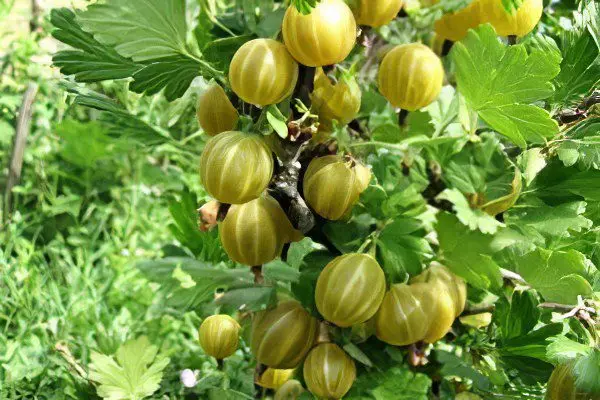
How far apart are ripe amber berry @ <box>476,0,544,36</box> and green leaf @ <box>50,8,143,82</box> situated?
0.86 feet

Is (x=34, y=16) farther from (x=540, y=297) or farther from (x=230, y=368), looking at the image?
(x=540, y=297)

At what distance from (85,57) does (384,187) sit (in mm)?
238

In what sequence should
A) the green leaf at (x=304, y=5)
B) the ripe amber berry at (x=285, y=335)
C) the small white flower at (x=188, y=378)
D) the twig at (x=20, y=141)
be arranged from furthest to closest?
the twig at (x=20, y=141) < the small white flower at (x=188, y=378) < the ripe amber berry at (x=285, y=335) < the green leaf at (x=304, y=5)

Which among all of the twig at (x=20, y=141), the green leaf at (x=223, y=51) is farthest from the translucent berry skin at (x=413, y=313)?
the twig at (x=20, y=141)

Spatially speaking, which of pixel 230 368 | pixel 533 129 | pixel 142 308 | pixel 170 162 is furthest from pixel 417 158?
pixel 170 162

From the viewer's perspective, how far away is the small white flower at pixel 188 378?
75 centimetres

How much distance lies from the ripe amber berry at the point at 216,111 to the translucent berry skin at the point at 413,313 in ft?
0.55

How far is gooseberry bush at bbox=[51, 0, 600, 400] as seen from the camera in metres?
0.47

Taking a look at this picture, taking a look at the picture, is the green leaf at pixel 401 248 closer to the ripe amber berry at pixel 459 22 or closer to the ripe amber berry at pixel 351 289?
the ripe amber berry at pixel 351 289

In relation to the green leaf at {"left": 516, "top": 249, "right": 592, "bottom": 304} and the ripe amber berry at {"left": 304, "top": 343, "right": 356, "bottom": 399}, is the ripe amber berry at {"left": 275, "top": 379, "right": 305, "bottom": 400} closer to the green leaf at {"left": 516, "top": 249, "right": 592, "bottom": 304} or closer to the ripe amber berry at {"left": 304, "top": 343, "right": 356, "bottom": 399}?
the ripe amber berry at {"left": 304, "top": 343, "right": 356, "bottom": 399}

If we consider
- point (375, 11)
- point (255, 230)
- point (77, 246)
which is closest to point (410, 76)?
point (375, 11)

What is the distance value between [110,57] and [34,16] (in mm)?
1150

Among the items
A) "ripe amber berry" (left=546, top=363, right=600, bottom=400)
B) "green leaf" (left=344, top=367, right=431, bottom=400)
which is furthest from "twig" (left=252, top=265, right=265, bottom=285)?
"ripe amber berry" (left=546, top=363, right=600, bottom=400)

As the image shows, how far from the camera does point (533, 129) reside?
49 centimetres
